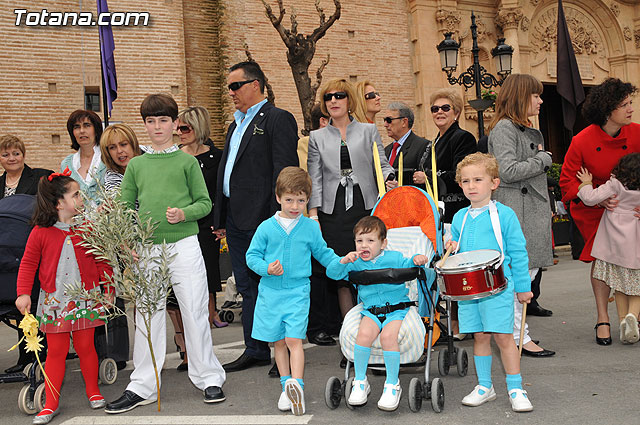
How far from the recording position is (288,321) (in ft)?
13.6

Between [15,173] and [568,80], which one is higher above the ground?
[568,80]

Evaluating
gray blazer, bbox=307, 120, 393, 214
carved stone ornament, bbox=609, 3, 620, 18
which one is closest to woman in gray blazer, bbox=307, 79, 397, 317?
gray blazer, bbox=307, 120, 393, 214

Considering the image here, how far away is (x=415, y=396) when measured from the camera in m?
3.89

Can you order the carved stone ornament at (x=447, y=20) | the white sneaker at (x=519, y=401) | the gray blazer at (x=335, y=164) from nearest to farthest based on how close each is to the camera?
the white sneaker at (x=519, y=401) < the gray blazer at (x=335, y=164) < the carved stone ornament at (x=447, y=20)

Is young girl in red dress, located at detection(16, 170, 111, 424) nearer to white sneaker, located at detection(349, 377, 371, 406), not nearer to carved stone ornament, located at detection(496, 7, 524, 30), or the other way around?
white sneaker, located at detection(349, 377, 371, 406)

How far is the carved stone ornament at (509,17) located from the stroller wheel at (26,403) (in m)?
18.8

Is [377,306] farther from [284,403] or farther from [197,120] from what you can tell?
[197,120]

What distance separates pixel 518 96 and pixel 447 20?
48.3ft

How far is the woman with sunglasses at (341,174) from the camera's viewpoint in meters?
5.46

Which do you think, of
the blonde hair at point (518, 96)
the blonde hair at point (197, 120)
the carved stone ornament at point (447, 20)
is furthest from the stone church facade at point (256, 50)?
the blonde hair at point (518, 96)

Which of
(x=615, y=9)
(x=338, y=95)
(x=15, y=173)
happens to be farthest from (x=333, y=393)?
(x=615, y=9)

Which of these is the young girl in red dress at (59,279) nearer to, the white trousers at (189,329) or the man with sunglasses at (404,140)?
the white trousers at (189,329)

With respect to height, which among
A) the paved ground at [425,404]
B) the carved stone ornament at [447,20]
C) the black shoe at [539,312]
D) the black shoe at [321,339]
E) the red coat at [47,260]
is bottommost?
the black shoe at [539,312]

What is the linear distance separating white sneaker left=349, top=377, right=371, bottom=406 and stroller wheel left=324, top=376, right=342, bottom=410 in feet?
0.41
